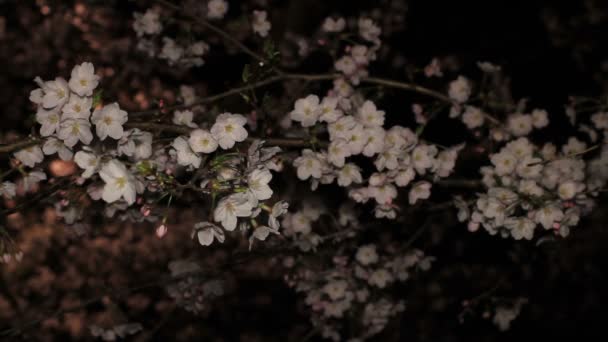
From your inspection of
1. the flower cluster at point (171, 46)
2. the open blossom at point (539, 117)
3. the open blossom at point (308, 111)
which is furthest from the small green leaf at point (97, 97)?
the open blossom at point (539, 117)

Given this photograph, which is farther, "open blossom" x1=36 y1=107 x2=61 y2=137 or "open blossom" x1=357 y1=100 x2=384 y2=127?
"open blossom" x1=357 y1=100 x2=384 y2=127

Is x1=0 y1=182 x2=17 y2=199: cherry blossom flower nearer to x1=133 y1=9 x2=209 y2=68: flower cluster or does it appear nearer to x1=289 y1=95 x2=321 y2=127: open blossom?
x1=289 y1=95 x2=321 y2=127: open blossom

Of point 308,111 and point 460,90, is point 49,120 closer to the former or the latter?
point 308,111

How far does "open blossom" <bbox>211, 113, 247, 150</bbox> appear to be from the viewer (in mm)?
1841

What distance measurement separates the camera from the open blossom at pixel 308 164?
220 centimetres

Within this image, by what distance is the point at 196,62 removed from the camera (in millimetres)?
3174

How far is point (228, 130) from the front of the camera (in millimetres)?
1867

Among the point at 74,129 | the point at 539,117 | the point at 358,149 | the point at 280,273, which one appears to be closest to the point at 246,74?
the point at 358,149

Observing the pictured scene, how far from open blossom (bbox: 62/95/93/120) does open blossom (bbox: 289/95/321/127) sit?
0.77m

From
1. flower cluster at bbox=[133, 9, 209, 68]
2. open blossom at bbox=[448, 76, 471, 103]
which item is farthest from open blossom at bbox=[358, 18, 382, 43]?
flower cluster at bbox=[133, 9, 209, 68]

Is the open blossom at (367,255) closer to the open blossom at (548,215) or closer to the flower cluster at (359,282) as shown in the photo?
the flower cluster at (359,282)

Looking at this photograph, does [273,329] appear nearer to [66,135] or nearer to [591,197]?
[591,197]

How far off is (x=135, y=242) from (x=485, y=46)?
5.35m

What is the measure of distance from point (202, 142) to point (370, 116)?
2.57 feet
